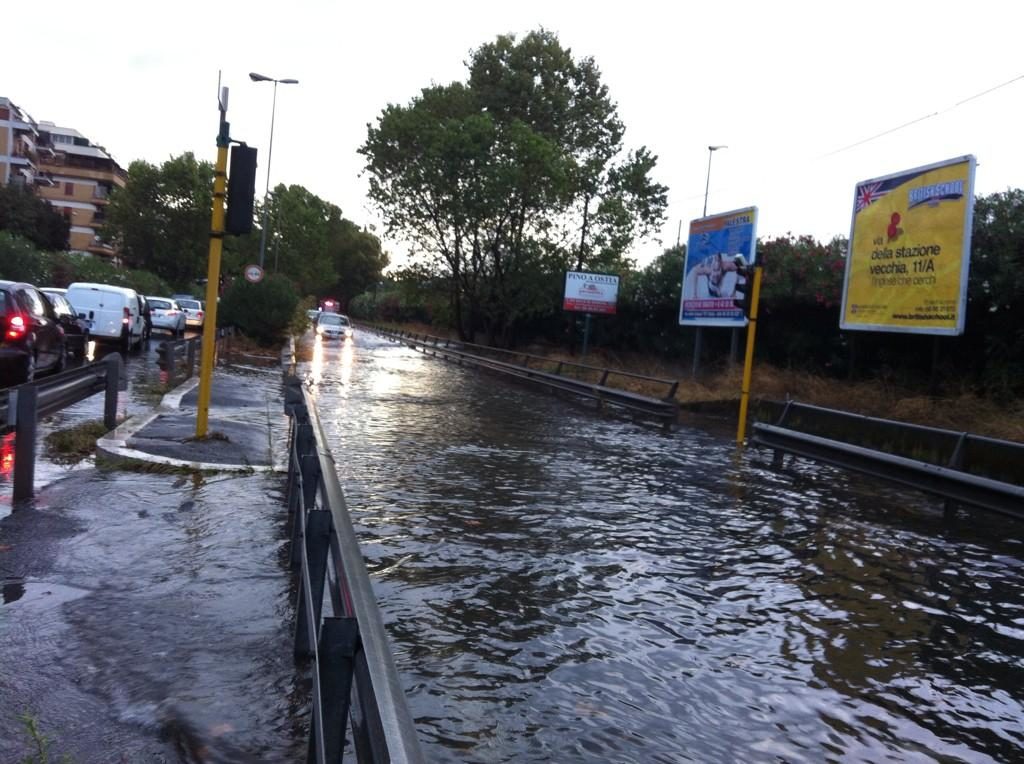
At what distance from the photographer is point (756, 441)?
1526cm

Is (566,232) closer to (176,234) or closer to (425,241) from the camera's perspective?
(425,241)

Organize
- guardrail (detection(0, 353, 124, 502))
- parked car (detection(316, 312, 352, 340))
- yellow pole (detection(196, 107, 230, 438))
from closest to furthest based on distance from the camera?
guardrail (detection(0, 353, 124, 502)) → yellow pole (detection(196, 107, 230, 438)) → parked car (detection(316, 312, 352, 340))

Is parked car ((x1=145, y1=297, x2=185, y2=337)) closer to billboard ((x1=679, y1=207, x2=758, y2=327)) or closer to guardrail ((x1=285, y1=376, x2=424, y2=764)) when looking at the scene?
billboard ((x1=679, y1=207, x2=758, y2=327))

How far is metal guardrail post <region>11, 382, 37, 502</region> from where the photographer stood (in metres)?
7.68

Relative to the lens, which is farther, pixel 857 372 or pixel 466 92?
pixel 466 92

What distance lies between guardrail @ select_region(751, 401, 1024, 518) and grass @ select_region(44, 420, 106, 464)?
8.51 m

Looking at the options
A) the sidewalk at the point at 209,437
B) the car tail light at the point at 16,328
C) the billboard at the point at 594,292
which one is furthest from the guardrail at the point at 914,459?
the billboard at the point at 594,292

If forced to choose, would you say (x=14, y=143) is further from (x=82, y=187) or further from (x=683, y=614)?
(x=683, y=614)

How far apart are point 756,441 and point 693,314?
1202cm

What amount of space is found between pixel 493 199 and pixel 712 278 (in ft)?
57.1

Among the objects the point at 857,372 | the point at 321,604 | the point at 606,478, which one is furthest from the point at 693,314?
the point at 321,604

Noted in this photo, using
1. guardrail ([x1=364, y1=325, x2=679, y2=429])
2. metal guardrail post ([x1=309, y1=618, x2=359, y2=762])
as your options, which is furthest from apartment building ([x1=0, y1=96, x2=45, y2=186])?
metal guardrail post ([x1=309, y1=618, x2=359, y2=762])

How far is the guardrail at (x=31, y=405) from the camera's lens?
7684 mm

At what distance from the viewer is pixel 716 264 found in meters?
26.0
